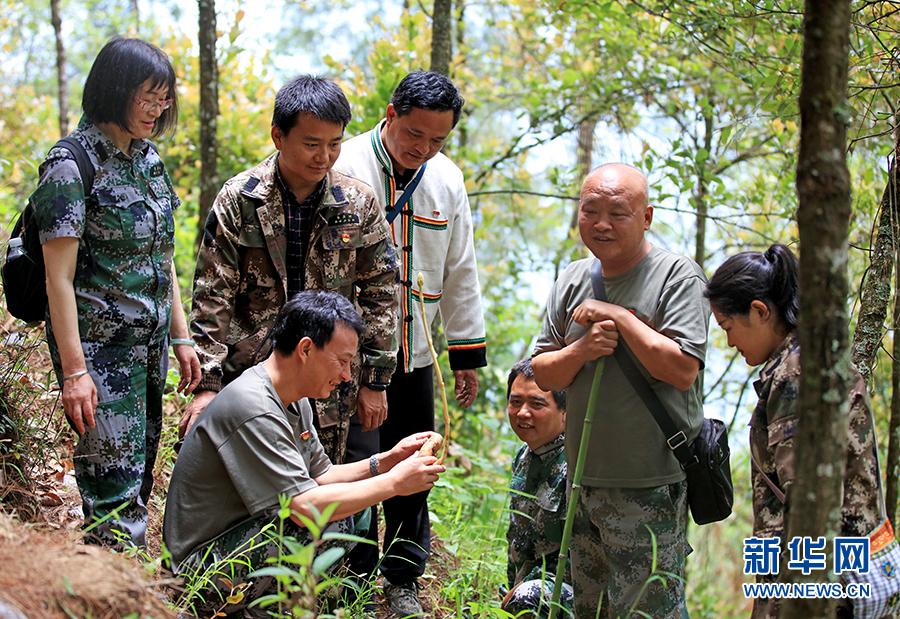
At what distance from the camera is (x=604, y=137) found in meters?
7.80

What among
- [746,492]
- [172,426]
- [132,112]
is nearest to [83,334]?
[132,112]

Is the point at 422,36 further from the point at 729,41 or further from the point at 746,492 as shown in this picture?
the point at 746,492

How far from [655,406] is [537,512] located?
94cm

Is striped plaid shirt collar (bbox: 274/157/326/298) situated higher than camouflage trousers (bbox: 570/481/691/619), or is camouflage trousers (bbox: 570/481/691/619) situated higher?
striped plaid shirt collar (bbox: 274/157/326/298)

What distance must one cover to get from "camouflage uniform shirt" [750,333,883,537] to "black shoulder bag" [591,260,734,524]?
24 cm

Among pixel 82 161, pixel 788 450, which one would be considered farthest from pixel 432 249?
pixel 788 450

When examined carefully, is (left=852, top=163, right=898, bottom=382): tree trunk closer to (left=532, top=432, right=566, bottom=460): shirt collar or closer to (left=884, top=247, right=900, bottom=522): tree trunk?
(left=884, top=247, right=900, bottom=522): tree trunk

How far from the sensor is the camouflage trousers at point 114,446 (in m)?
2.93

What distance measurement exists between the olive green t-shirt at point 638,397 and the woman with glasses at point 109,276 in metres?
1.54

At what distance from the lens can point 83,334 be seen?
2.94 metres

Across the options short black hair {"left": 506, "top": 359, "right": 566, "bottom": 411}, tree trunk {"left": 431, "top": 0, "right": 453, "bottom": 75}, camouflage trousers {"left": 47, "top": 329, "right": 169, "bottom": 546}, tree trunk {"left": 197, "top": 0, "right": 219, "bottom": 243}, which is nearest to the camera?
camouflage trousers {"left": 47, "top": 329, "right": 169, "bottom": 546}

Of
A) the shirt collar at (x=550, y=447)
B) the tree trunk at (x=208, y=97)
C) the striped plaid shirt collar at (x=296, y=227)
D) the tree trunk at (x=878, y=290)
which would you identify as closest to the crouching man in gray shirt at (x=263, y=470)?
the striped plaid shirt collar at (x=296, y=227)

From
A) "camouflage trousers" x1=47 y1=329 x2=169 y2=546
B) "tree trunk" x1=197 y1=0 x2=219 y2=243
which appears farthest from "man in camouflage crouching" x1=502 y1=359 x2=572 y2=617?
"tree trunk" x1=197 y1=0 x2=219 y2=243

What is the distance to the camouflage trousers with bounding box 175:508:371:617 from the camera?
272 cm
